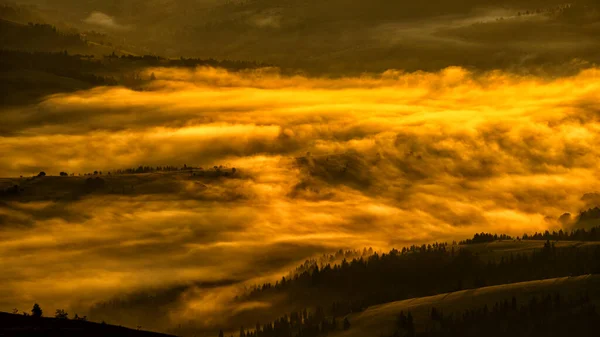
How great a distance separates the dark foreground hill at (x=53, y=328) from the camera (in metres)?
89.4

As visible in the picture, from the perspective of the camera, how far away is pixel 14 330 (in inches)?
3521

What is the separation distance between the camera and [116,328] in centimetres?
9194

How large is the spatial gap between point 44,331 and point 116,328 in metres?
4.69

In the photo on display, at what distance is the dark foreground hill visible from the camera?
8944 cm

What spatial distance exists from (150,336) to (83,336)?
446 cm

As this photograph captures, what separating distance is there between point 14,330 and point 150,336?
8136mm

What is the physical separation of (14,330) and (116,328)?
6267mm

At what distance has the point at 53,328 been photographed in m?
90.2

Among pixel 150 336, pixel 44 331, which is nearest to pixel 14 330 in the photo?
pixel 44 331

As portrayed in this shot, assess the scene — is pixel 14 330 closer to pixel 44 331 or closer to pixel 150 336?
pixel 44 331

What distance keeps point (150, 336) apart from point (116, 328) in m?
3.83

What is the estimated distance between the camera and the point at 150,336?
88.9m

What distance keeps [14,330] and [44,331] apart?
5.84ft
